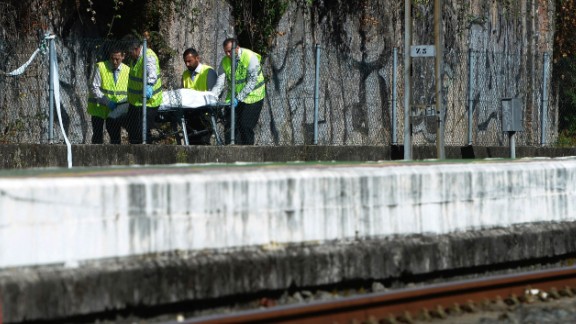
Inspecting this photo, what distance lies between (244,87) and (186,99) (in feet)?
2.98

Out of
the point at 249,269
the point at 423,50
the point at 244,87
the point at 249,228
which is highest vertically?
the point at 423,50

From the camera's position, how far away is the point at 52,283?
743cm

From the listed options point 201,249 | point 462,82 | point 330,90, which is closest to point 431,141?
point 462,82

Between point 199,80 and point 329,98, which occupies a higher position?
point 199,80

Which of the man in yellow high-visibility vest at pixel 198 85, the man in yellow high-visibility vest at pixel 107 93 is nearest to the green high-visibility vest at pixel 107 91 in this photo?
the man in yellow high-visibility vest at pixel 107 93

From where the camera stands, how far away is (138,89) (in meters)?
16.9

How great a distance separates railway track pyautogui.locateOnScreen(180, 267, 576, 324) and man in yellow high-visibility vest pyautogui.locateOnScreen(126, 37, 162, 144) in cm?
811

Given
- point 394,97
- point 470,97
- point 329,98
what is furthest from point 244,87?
point 470,97

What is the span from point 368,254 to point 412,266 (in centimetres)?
54

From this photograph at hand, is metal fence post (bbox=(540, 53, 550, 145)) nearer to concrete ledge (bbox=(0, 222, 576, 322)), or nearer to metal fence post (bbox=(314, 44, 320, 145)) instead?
metal fence post (bbox=(314, 44, 320, 145))

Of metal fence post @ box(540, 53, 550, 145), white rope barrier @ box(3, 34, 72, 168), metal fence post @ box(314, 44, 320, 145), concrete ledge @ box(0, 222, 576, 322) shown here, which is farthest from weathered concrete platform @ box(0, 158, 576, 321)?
metal fence post @ box(540, 53, 550, 145)

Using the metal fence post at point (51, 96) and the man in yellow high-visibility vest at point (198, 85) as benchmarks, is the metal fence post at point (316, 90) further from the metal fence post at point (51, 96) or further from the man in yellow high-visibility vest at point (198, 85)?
the metal fence post at point (51, 96)

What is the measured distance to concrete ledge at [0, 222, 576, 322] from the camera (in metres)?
7.43

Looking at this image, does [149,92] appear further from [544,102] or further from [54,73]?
[544,102]
